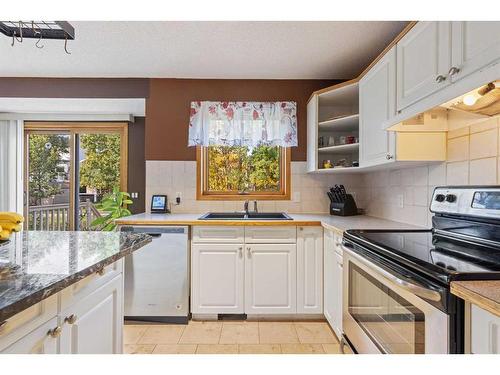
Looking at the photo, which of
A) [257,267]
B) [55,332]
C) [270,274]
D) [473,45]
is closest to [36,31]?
[55,332]

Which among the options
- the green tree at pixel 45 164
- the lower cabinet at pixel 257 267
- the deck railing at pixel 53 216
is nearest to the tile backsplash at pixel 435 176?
the lower cabinet at pixel 257 267

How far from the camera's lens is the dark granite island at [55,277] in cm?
70

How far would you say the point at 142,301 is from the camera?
248 centimetres

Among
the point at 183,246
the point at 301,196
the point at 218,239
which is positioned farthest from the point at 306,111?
the point at 183,246

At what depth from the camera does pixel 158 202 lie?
9.96 ft

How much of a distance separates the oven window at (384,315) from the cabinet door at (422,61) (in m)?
0.96

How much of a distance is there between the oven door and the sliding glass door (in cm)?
372

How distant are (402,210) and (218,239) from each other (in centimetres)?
149

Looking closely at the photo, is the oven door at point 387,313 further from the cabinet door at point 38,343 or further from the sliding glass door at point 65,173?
the sliding glass door at point 65,173

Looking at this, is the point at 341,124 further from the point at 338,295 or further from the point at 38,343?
the point at 38,343

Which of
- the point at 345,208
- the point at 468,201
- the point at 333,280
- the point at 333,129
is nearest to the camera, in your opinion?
the point at 468,201

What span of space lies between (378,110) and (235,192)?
1.69 meters

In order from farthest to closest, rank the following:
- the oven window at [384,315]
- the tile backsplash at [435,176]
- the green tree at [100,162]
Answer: the green tree at [100,162], the tile backsplash at [435,176], the oven window at [384,315]
